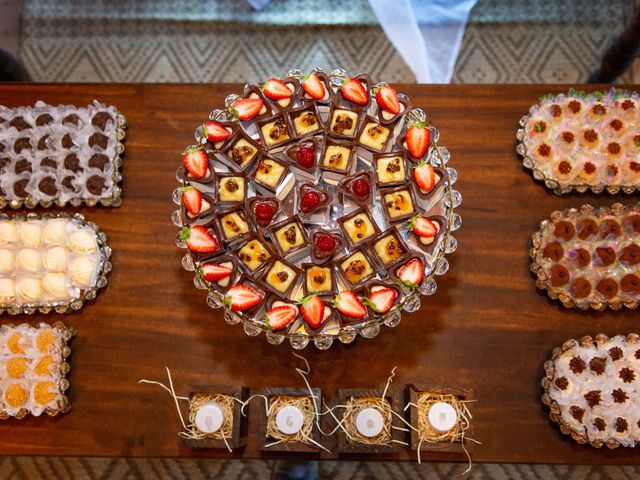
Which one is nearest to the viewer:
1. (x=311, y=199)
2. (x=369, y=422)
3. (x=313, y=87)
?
(x=369, y=422)

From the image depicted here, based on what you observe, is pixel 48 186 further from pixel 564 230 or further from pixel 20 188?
pixel 564 230

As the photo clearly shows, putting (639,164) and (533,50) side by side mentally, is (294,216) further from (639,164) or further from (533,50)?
(533,50)

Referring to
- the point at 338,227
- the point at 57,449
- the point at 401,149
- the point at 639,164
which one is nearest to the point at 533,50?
the point at 639,164

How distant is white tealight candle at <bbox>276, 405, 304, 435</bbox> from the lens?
156 centimetres

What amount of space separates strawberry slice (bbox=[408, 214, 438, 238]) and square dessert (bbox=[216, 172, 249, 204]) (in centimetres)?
53

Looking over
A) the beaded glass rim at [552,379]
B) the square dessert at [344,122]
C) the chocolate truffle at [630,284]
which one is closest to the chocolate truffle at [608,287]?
the chocolate truffle at [630,284]

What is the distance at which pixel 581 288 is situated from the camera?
5.58ft

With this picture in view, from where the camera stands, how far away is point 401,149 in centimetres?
174

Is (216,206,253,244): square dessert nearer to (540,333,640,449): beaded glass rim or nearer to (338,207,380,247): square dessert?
(338,207,380,247): square dessert

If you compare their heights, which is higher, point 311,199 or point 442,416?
point 311,199

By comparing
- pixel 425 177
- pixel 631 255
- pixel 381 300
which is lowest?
pixel 631 255

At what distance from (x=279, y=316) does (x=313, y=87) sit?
2.42ft

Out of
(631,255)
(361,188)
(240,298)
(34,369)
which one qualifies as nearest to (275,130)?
(361,188)

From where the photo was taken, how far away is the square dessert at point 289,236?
5.48 ft
